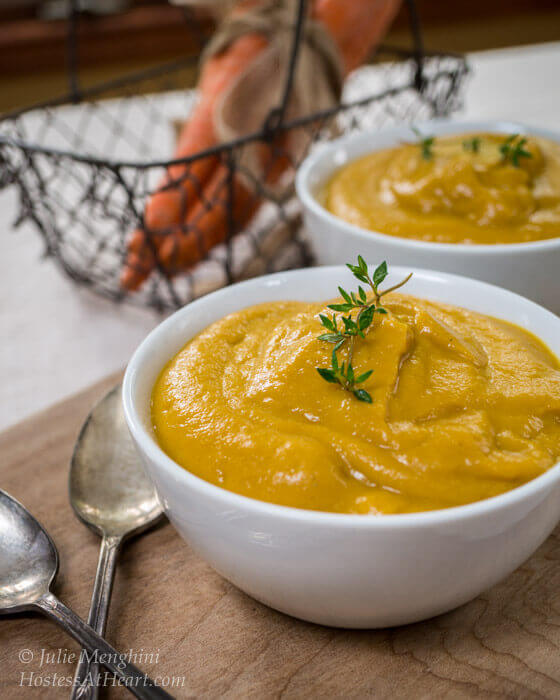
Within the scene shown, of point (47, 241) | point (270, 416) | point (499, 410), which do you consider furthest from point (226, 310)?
point (47, 241)

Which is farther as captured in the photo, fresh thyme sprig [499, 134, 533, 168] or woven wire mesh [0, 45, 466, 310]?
woven wire mesh [0, 45, 466, 310]

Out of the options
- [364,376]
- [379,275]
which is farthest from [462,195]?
[364,376]

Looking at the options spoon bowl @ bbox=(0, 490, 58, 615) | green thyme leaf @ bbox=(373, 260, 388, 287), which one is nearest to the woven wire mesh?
green thyme leaf @ bbox=(373, 260, 388, 287)

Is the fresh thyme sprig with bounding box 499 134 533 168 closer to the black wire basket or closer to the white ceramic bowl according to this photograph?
the white ceramic bowl

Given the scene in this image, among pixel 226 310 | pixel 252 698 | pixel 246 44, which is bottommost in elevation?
pixel 252 698

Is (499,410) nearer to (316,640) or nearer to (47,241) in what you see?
(316,640)

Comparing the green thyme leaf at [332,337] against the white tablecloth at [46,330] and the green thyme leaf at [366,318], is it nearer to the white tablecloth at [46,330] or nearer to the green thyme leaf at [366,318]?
the green thyme leaf at [366,318]

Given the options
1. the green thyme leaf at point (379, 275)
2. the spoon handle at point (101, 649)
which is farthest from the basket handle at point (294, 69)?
the spoon handle at point (101, 649)
